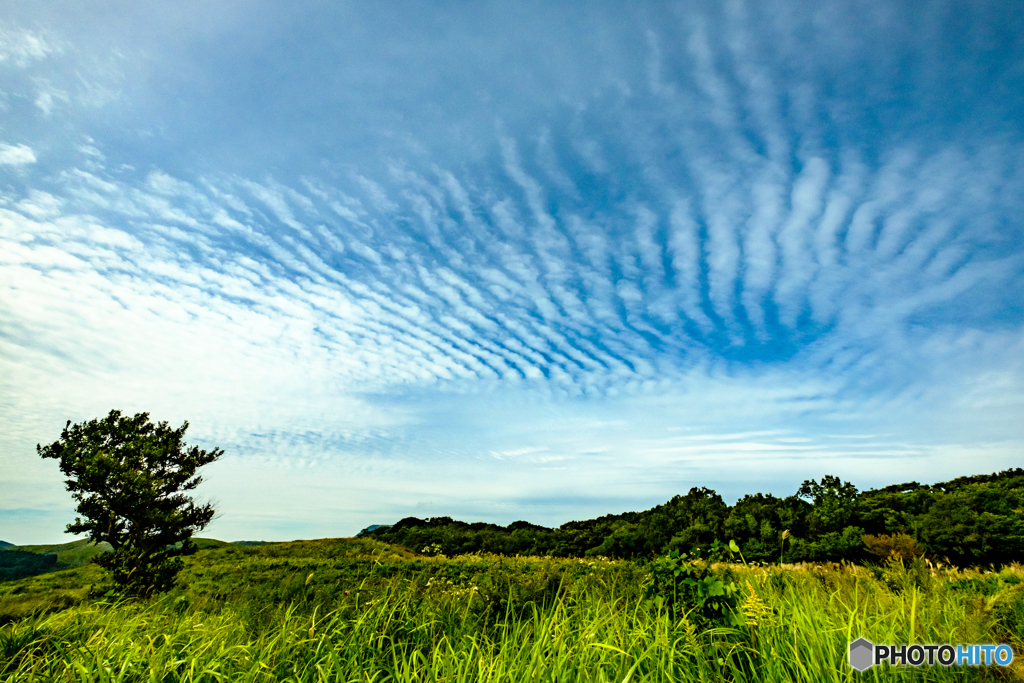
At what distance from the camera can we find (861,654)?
3318 millimetres

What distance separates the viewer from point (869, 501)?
1756cm

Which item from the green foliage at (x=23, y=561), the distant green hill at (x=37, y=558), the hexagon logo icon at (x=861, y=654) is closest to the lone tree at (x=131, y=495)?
the hexagon logo icon at (x=861, y=654)

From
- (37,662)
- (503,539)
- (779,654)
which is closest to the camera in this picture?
(779,654)

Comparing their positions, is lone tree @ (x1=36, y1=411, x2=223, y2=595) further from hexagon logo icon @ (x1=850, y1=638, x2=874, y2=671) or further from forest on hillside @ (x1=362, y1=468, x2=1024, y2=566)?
hexagon logo icon @ (x1=850, y1=638, x2=874, y2=671)

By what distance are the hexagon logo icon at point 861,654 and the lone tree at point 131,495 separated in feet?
44.4

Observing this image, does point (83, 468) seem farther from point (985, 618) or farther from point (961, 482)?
point (961, 482)

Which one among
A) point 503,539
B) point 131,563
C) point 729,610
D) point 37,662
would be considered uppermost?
point 729,610

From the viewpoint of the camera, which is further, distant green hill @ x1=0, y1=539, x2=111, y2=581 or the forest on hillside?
distant green hill @ x1=0, y1=539, x2=111, y2=581

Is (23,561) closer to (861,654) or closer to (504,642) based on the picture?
(504,642)

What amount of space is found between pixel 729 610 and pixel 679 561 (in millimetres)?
653

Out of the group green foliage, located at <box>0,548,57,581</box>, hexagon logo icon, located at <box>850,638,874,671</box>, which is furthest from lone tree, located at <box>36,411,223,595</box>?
green foliage, located at <box>0,548,57,581</box>

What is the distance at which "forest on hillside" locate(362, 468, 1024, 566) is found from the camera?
1309cm

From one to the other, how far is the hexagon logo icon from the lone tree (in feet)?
44.4

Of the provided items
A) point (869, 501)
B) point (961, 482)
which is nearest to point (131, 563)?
point (869, 501)
